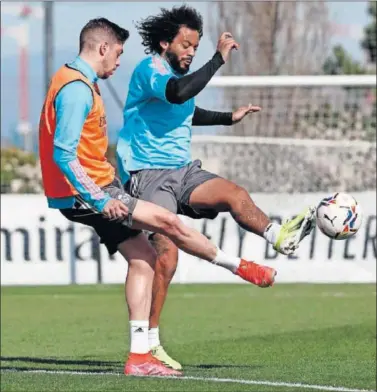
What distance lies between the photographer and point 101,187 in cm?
888

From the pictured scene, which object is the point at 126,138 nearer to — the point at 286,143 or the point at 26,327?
the point at 26,327

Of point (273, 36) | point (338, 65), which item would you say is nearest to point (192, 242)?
point (273, 36)

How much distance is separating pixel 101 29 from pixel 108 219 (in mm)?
1253

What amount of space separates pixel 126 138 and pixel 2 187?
33.7ft

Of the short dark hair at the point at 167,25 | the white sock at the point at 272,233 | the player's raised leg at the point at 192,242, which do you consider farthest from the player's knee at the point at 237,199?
the short dark hair at the point at 167,25

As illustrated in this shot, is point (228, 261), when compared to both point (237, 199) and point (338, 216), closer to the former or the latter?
point (237, 199)

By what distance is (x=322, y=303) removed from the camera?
51.3 feet

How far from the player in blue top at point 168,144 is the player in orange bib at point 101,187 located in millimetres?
444

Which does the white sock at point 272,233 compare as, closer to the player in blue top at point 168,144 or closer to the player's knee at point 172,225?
the player in blue top at point 168,144

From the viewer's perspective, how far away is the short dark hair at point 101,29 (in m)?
8.93

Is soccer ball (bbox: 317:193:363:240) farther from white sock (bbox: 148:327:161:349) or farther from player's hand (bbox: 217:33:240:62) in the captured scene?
white sock (bbox: 148:327:161:349)

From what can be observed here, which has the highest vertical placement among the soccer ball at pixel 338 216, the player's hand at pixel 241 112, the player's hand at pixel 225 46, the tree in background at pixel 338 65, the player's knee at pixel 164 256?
the tree in background at pixel 338 65

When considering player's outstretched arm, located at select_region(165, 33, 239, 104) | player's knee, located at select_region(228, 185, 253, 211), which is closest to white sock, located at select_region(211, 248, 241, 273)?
player's knee, located at select_region(228, 185, 253, 211)

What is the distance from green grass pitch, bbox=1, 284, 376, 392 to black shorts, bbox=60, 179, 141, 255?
910mm
